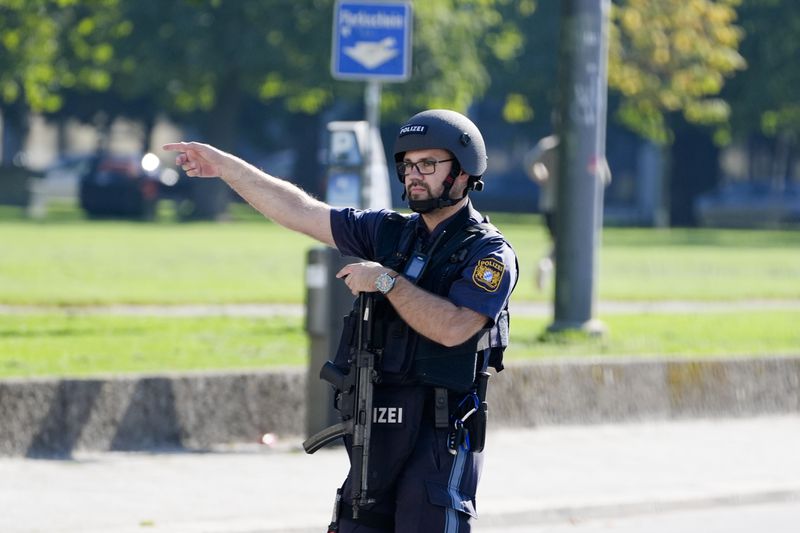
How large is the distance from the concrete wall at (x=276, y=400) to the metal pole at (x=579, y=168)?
1.68 metres

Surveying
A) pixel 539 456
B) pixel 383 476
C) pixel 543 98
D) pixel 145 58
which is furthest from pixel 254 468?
pixel 543 98

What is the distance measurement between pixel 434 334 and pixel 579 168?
28.3 feet

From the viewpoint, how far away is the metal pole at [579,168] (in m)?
13.2

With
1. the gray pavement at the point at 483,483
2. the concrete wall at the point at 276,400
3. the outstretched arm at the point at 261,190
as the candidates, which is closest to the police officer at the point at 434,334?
the outstretched arm at the point at 261,190

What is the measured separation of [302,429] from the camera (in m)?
10.2

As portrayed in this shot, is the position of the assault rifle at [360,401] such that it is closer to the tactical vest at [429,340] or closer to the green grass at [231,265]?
the tactical vest at [429,340]

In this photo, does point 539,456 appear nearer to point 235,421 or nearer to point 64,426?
point 235,421

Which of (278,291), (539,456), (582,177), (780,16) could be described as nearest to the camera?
(539,456)

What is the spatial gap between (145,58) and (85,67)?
322cm

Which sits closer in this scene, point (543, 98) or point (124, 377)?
point (124, 377)

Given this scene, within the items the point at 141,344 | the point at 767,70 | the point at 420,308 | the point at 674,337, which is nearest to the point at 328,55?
the point at 767,70

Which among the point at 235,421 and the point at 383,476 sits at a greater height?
the point at 383,476

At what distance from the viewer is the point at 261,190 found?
5.30m

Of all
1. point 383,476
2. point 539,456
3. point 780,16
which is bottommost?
point 539,456
